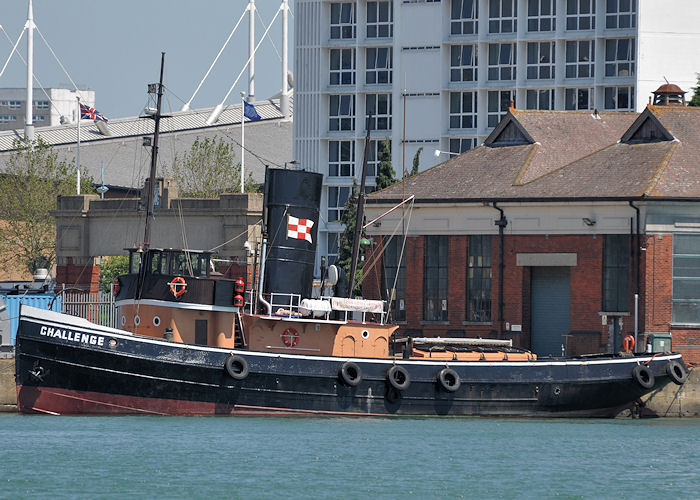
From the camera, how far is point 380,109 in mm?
95938

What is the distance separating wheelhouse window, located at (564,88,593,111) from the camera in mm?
90125

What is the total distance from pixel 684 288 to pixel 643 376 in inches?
235

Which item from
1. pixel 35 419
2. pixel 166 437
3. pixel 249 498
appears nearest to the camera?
pixel 249 498

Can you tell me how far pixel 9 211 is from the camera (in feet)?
268

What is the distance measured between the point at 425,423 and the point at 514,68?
52.0 meters

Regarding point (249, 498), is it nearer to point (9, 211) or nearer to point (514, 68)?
point (9, 211)

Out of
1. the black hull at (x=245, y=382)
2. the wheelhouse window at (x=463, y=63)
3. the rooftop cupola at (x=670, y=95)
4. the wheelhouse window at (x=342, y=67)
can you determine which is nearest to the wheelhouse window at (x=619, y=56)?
the wheelhouse window at (x=463, y=63)

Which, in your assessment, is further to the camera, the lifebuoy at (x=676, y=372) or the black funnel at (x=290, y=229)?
the lifebuoy at (x=676, y=372)

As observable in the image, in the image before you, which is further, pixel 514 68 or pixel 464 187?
pixel 514 68

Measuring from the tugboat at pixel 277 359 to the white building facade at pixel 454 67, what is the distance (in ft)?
144

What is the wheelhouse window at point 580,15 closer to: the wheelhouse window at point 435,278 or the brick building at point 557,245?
the brick building at point 557,245

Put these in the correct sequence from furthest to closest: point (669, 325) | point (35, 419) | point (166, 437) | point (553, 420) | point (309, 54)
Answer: point (309, 54) < point (669, 325) < point (553, 420) < point (35, 419) < point (166, 437)

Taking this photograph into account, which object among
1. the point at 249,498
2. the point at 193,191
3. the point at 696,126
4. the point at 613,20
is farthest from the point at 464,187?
the point at 613,20

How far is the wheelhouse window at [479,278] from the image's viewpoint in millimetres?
54000
